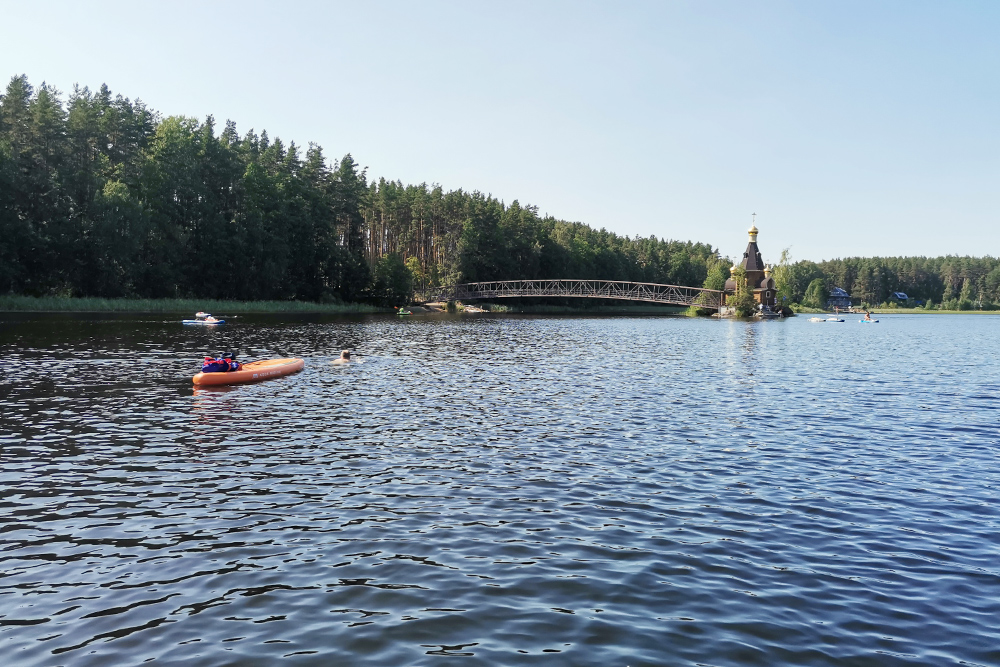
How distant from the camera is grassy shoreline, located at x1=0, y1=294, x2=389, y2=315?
71.1 m

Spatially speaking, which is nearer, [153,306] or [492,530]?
[492,530]

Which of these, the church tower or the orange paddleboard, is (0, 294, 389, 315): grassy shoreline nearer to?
the orange paddleboard

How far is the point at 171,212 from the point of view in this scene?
89.9 metres

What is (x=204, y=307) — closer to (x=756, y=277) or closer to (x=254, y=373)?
(x=254, y=373)

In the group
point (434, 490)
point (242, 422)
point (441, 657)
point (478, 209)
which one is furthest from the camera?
point (478, 209)

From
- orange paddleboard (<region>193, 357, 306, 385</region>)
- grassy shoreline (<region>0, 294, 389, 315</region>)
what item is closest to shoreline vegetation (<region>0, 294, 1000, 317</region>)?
grassy shoreline (<region>0, 294, 389, 315</region>)

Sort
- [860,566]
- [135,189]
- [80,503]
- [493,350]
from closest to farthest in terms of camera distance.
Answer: [860,566] < [80,503] < [493,350] < [135,189]

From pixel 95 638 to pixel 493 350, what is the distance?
1567 inches

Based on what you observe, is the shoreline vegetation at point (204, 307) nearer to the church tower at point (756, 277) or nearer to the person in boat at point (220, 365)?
the church tower at point (756, 277)

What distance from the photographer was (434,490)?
13.3m

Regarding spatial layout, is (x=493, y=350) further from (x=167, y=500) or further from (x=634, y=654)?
(x=634, y=654)

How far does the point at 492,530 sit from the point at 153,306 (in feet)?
266

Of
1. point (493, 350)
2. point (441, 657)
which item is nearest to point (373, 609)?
point (441, 657)

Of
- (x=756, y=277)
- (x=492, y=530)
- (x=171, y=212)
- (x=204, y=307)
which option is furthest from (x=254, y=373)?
(x=756, y=277)
